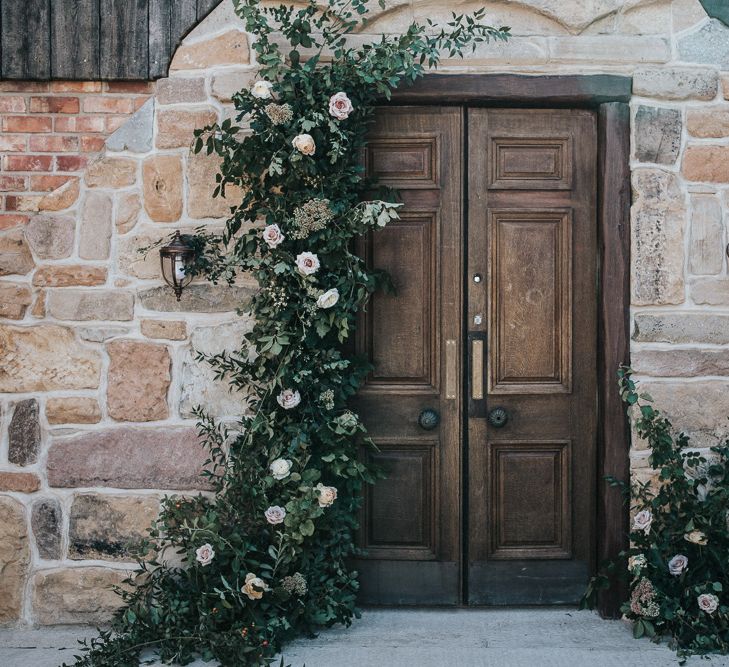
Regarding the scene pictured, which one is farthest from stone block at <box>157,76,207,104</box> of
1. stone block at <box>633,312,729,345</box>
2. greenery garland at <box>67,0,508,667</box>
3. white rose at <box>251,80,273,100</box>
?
stone block at <box>633,312,729,345</box>

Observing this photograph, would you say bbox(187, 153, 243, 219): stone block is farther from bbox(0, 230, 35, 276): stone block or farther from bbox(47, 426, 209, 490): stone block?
bbox(47, 426, 209, 490): stone block

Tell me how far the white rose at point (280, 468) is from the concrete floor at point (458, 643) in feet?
2.25

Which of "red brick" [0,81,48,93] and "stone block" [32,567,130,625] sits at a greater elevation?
"red brick" [0,81,48,93]

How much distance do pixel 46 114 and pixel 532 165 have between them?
2.13 m

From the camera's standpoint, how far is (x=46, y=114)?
352 cm

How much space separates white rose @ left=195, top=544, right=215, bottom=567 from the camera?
313 cm

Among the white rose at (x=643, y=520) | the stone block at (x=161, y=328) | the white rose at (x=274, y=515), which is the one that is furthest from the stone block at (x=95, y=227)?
the white rose at (x=643, y=520)

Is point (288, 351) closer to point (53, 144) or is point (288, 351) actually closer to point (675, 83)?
point (53, 144)

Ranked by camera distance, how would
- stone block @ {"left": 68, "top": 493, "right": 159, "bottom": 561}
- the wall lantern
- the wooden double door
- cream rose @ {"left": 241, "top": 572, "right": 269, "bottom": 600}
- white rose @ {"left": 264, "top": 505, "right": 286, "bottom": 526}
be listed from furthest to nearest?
1. the wooden double door
2. stone block @ {"left": 68, "top": 493, "right": 159, "bottom": 561}
3. the wall lantern
4. white rose @ {"left": 264, "top": 505, "right": 286, "bottom": 526}
5. cream rose @ {"left": 241, "top": 572, "right": 269, "bottom": 600}

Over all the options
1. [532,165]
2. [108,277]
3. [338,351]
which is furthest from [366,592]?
[532,165]

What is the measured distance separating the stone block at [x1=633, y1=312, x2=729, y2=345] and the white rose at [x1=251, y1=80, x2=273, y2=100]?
6.00 ft

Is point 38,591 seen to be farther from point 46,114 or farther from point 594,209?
point 594,209

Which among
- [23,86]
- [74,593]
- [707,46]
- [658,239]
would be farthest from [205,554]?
[707,46]

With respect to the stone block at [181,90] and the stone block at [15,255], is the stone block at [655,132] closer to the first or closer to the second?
the stone block at [181,90]
